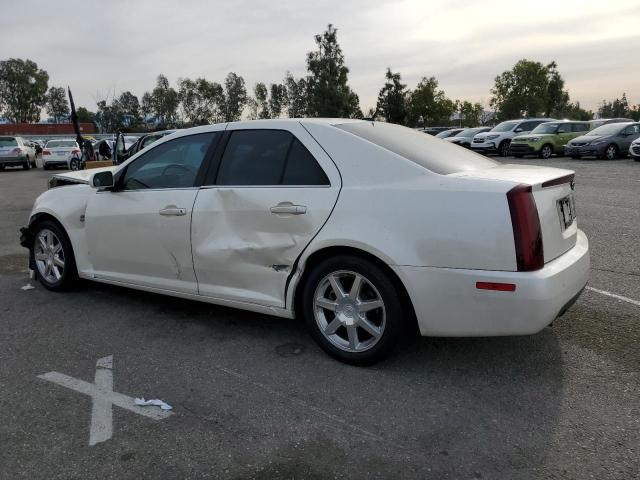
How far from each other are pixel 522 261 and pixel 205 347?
7.29ft

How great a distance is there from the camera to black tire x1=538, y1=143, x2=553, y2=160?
913 inches

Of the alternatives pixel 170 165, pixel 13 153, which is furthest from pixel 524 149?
pixel 13 153

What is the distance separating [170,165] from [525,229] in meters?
2.75

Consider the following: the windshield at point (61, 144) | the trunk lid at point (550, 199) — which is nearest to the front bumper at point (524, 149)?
the windshield at point (61, 144)

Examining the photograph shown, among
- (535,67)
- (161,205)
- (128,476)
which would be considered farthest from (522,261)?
(535,67)

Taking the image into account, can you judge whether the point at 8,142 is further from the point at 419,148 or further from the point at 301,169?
the point at 419,148

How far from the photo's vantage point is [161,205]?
162 inches

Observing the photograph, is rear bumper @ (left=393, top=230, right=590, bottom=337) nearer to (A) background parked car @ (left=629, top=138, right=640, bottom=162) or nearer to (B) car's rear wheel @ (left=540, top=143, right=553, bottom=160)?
(A) background parked car @ (left=629, top=138, right=640, bottom=162)

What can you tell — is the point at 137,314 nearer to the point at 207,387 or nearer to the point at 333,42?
the point at 207,387

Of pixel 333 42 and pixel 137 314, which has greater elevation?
pixel 333 42

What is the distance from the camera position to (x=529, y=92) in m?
Answer: 73.6

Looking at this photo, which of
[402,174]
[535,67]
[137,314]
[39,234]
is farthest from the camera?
[535,67]

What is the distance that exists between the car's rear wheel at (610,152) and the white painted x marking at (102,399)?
71.8 ft

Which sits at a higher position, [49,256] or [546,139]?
[546,139]
